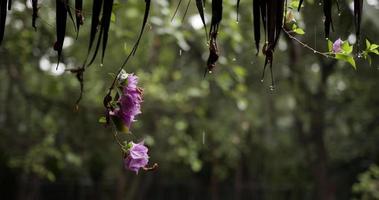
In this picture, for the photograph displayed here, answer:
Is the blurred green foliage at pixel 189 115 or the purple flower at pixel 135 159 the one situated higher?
the blurred green foliage at pixel 189 115

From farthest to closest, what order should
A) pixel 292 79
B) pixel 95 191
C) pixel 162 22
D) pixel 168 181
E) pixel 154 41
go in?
1. pixel 168 181
2. pixel 95 191
3. pixel 292 79
4. pixel 154 41
5. pixel 162 22

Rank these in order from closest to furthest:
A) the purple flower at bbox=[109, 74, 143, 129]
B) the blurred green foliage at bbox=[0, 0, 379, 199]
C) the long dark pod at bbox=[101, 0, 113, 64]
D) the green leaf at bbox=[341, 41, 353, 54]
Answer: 1. the long dark pod at bbox=[101, 0, 113, 64]
2. the purple flower at bbox=[109, 74, 143, 129]
3. the green leaf at bbox=[341, 41, 353, 54]
4. the blurred green foliage at bbox=[0, 0, 379, 199]

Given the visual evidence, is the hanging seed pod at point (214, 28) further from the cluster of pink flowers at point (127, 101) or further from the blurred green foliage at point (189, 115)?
the blurred green foliage at point (189, 115)

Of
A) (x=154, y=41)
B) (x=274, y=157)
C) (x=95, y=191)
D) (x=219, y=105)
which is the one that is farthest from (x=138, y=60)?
(x=274, y=157)

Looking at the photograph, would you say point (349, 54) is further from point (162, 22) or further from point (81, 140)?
point (81, 140)

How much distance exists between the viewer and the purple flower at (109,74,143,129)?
111cm

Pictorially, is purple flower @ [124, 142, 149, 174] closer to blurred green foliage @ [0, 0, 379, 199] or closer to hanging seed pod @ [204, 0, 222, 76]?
hanging seed pod @ [204, 0, 222, 76]

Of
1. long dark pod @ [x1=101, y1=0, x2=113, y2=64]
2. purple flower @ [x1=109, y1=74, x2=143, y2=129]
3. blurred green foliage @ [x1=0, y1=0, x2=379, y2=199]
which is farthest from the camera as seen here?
blurred green foliage @ [x1=0, y1=0, x2=379, y2=199]

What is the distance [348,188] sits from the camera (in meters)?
10.4

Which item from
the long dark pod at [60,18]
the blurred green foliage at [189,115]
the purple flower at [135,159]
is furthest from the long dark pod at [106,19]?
the blurred green foliage at [189,115]

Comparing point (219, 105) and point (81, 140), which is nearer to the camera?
point (81, 140)

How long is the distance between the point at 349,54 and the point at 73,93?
5322 millimetres

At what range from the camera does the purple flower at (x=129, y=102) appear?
1.11m

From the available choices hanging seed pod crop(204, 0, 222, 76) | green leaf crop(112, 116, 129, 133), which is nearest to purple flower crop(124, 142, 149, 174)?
green leaf crop(112, 116, 129, 133)
